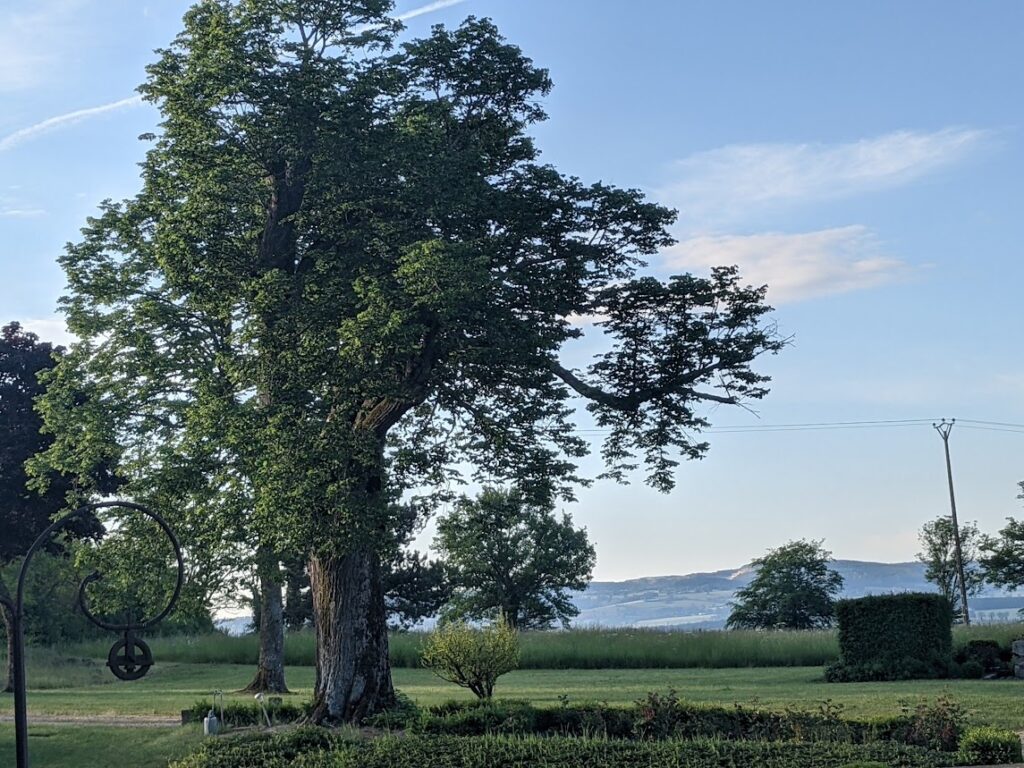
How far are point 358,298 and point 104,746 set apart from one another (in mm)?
8138

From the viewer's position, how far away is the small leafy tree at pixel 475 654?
21.1 m

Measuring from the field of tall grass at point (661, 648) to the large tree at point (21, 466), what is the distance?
31.2ft

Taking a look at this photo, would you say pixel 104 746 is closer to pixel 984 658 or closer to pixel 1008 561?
pixel 984 658

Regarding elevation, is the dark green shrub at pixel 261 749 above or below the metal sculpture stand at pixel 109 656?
below

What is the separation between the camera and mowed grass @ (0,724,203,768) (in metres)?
17.5

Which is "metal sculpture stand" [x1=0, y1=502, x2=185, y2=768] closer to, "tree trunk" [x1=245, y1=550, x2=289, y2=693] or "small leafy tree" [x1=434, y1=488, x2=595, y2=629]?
"tree trunk" [x1=245, y1=550, x2=289, y2=693]

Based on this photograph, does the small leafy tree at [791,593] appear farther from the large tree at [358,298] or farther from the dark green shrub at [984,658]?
the large tree at [358,298]

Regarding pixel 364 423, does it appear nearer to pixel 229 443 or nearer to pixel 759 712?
pixel 229 443

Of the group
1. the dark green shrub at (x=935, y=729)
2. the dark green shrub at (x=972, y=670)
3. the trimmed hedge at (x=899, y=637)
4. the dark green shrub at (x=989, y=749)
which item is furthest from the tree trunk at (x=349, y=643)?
the dark green shrub at (x=972, y=670)

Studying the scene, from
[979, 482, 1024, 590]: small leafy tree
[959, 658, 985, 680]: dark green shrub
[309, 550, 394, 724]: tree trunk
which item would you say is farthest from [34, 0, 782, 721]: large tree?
[979, 482, 1024, 590]: small leafy tree

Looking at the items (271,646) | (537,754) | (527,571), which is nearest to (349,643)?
(537,754)

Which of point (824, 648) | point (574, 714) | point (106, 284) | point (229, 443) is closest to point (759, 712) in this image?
point (574, 714)

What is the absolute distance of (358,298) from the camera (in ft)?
64.5

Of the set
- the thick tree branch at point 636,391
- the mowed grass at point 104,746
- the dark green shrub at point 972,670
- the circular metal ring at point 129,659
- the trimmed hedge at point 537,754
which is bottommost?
the dark green shrub at point 972,670
